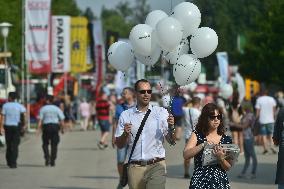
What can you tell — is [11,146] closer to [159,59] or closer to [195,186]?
[159,59]

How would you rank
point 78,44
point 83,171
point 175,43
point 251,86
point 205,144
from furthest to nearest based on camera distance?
point 251,86 < point 78,44 < point 83,171 < point 175,43 < point 205,144

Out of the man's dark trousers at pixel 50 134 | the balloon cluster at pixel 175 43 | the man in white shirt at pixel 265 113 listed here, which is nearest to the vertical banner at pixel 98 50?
the man in white shirt at pixel 265 113

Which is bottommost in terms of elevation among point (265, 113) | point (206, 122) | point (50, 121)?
point (50, 121)

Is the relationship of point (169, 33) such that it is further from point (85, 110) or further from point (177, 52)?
point (85, 110)

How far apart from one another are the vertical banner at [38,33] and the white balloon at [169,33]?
27694mm

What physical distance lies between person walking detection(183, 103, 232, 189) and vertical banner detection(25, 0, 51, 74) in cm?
3044

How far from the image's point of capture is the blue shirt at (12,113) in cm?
2302

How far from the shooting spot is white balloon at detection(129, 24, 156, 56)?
1256 centimetres

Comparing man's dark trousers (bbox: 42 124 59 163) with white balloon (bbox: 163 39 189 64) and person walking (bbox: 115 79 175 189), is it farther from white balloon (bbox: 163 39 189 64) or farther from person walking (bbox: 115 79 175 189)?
person walking (bbox: 115 79 175 189)

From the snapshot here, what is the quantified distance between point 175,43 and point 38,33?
1105 inches

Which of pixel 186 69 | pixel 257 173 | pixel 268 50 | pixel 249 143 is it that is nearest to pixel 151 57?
pixel 186 69

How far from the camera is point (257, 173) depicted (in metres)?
21.5

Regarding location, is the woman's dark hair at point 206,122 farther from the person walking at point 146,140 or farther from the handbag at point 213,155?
the person walking at point 146,140

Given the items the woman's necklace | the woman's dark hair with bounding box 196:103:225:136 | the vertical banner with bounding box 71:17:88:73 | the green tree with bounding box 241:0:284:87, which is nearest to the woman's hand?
the woman's necklace
